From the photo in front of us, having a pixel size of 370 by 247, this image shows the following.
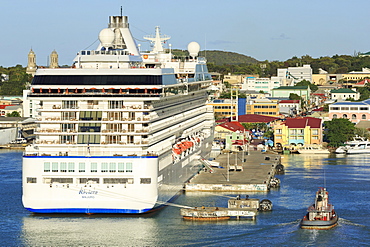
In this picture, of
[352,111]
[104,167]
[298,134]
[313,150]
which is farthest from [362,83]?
[104,167]

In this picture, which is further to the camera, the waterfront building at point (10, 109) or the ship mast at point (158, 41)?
the waterfront building at point (10, 109)

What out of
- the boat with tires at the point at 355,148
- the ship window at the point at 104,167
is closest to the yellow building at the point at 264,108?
the boat with tires at the point at 355,148

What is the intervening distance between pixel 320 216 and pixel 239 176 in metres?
13.6

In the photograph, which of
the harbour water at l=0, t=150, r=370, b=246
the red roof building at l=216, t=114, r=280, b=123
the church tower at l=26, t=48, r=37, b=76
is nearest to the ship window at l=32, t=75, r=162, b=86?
the harbour water at l=0, t=150, r=370, b=246

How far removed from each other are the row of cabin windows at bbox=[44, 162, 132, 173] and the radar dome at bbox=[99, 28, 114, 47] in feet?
23.1

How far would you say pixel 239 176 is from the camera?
47.7m

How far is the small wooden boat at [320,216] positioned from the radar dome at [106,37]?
1205cm

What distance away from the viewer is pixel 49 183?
113 ft

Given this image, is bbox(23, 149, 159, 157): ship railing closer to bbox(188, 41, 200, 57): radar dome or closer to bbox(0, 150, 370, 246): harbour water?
bbox(0, 150, 370, 246): harbour water

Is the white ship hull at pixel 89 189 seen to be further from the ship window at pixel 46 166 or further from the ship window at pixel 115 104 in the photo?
the ship window at pixel 115 104

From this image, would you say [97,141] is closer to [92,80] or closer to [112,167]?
[112,167]

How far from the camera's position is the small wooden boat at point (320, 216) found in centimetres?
3381

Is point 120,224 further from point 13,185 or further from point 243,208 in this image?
point 13,185

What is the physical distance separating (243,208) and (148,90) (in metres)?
6.90
